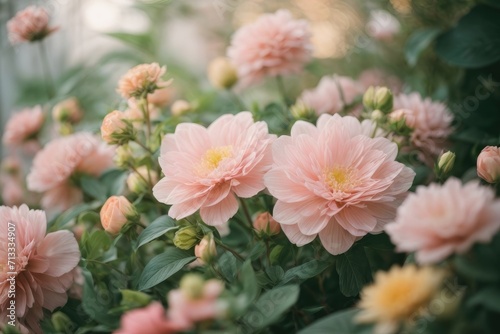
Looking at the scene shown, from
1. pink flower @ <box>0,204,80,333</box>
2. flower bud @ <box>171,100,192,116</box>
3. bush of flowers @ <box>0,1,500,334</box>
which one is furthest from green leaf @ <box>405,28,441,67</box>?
pink flower @ <box>0,204,80,333</box>

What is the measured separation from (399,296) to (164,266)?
0.25m

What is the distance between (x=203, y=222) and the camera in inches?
19.8

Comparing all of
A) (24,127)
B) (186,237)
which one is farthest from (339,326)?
(24,127)

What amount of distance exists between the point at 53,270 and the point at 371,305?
1.08 feet

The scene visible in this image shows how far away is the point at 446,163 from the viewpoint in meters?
0.49

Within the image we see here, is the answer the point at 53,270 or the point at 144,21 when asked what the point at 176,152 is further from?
the point at 144,21

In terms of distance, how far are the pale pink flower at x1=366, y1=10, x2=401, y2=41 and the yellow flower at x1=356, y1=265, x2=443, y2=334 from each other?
0.78m

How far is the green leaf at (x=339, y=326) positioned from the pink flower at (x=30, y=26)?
59cm

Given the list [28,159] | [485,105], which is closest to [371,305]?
[485,105]

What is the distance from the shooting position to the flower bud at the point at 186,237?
47 centimetres

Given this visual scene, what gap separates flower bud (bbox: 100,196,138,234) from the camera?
51 cm

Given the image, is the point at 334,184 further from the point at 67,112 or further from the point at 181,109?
the point at 67,112

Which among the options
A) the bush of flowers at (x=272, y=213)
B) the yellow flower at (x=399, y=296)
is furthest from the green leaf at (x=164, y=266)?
the yellow flower at (x=399, y=296)

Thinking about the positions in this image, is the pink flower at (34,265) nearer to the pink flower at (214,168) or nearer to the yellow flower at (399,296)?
the pink flower at (214,168)
